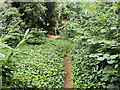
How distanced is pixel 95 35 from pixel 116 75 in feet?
2.54

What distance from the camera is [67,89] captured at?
1968mm

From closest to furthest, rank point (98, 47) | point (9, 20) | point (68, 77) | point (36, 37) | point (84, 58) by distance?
point (98, 47)
point (84, 58)
point (68, 77)
point (9, 20)
point (36, 37)

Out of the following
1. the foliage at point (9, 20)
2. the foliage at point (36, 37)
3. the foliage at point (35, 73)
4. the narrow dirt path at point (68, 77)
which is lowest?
the narrow dirt path at point (68, 77)

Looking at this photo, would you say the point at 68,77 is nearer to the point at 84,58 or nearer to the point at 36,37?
the point at 84,58

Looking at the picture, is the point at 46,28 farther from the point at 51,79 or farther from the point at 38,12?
the point at 51,79

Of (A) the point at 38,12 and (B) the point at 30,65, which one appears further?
(A) the point at 38,12

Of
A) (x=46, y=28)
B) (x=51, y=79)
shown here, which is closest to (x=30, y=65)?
(x=51, y=79)

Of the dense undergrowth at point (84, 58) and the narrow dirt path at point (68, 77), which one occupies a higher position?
the dense undergrowth at point (84, 58)

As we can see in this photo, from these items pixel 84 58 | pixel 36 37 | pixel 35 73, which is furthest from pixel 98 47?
pixel 36 37

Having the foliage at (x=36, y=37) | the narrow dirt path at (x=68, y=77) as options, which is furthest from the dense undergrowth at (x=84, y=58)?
the foliage at (x=36, y=37)

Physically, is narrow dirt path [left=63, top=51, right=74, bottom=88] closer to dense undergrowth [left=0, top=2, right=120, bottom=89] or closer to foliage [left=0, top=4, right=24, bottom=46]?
dense undergrowth [left=0, top=2, right=120, bottom=89]

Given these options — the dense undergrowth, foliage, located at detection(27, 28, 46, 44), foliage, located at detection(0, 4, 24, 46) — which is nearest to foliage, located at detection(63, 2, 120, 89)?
the dense undergrowth

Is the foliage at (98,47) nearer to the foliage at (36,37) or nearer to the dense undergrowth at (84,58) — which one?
the dense undergrowth at (84,58)

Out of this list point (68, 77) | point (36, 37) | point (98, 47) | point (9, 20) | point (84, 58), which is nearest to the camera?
point (98, 47)
